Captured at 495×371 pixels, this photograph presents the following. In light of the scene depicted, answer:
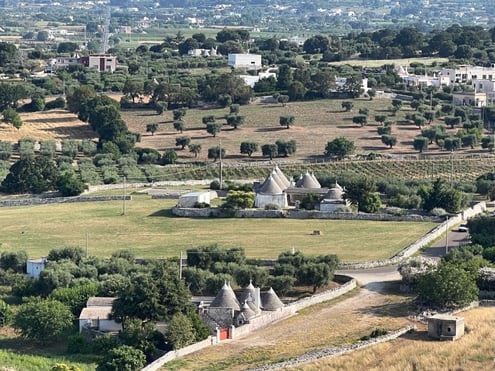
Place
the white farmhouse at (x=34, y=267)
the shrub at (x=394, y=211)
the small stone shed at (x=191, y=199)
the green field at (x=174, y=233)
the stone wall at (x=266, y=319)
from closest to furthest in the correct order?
1. the stone wall at (x=266, y=319)
2. the white farmhouse at (x=34, y=267)
3. the green field at (x=174, y=233)
4. the shrub at (x=394, y=211)
5. the small stone shed at (x=191, y=199)

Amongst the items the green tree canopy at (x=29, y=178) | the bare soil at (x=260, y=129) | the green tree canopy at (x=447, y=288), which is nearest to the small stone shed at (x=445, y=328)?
the green tree canopy at (x=447, y=288)

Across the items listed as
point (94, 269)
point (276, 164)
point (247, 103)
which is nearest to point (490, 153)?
point (276, 164)

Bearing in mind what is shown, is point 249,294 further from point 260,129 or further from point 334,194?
point 260,129

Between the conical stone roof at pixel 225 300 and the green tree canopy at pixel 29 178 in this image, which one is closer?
the conical stone roof at pixel 225 300

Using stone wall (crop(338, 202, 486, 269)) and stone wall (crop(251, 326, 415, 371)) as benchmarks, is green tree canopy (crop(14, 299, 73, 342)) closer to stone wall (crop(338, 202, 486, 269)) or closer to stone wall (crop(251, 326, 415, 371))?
stone wall (crop(251, 326, 415, 371))

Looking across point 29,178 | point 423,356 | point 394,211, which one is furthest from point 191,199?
point 423,356

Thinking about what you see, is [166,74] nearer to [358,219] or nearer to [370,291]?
[358,219]

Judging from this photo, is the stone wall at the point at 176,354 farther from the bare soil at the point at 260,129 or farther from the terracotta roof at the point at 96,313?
the bare soil at the point at 260,129
